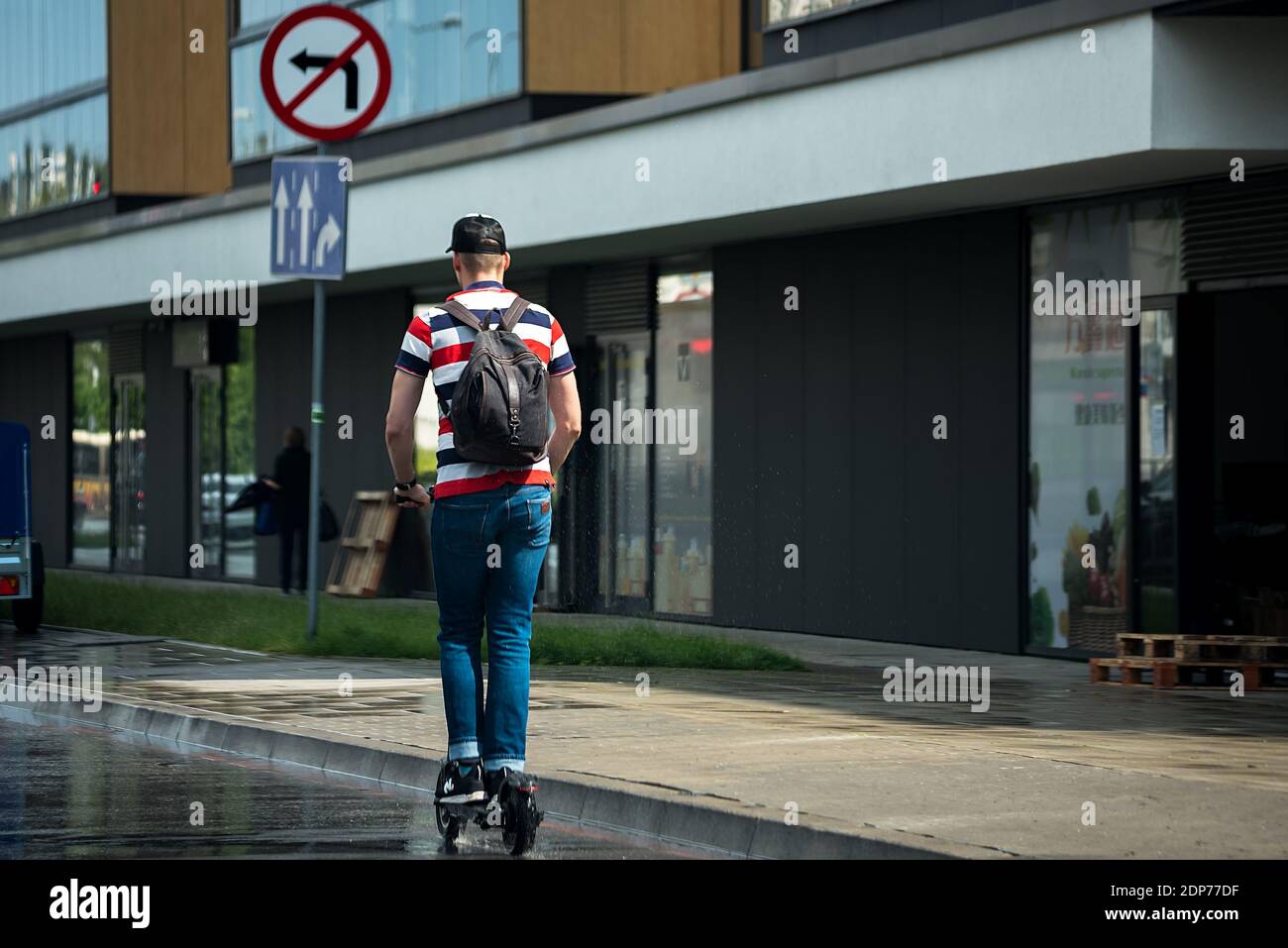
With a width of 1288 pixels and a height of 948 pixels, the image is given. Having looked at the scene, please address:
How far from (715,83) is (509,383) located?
9884mm

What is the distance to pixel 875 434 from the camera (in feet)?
57.3

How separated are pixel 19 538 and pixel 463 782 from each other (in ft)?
37.2

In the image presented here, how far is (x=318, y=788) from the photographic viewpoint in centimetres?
945

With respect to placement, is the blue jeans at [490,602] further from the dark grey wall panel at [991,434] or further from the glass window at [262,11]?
the glass window at [262,11]

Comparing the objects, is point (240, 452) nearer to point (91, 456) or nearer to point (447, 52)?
point (91, 456)

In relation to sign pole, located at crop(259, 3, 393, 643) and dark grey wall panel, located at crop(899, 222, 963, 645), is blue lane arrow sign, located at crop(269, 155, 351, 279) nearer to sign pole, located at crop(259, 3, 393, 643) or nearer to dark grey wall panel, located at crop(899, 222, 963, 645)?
sign pole, located at crop(259, 3, 393, 643)

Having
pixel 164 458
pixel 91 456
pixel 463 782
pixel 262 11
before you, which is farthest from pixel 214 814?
pixel 91 456

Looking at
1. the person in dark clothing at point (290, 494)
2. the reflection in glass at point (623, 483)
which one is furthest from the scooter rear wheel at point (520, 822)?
the person in dark clothing at point (290, 494)

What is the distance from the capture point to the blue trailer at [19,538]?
17.8 metres

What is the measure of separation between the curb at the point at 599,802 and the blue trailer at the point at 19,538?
6.07 meters

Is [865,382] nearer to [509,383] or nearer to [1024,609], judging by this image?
[1024,609]

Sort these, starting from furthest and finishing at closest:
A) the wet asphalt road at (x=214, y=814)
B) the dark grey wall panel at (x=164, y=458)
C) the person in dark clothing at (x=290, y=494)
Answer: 1. the dark grey wall panel at (x=164, y=458)
2. the person in dark clothing at (x=290, y=494)
3. the wet asphalt road at (x=214, y=814)
